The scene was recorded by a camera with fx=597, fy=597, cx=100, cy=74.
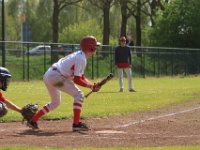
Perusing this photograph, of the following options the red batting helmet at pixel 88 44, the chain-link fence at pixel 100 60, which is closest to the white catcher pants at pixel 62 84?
the red batting helmet at pixel 88 44

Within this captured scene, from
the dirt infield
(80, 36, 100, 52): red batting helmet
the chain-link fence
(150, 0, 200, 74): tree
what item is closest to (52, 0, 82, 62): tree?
the chain-link fence

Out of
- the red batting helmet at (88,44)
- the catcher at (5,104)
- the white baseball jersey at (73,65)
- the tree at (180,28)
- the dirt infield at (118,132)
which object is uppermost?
the tree at (180,28)

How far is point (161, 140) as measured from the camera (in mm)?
10438

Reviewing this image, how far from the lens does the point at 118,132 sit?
38.4ft

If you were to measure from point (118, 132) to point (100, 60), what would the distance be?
100 ft

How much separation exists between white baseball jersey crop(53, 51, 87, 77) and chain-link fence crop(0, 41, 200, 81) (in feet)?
78.5

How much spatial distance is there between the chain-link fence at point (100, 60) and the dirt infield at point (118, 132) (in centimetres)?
2175

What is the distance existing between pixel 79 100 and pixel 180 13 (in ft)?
149

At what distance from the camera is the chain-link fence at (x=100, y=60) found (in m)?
36.3

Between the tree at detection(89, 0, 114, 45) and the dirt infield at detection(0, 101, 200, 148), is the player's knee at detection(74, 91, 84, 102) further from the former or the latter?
the tree at detection(89, 0, 114, 45)

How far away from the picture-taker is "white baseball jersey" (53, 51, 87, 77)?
1149 cm

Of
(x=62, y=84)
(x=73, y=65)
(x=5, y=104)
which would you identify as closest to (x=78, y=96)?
(x=62, y=84)

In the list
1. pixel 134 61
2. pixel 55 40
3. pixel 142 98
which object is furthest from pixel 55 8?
pixel 142 98

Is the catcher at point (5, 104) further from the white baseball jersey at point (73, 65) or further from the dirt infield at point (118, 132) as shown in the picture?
the white baseball jersey at point (73, 65)
